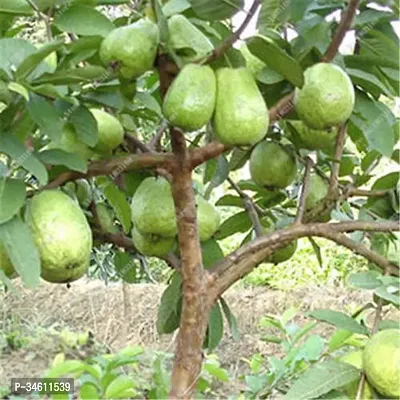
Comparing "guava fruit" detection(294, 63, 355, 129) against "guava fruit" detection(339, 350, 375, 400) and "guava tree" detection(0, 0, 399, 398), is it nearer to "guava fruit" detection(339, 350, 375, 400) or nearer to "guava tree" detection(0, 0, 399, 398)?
"guava tree" detection(0, 0, 399, 398)

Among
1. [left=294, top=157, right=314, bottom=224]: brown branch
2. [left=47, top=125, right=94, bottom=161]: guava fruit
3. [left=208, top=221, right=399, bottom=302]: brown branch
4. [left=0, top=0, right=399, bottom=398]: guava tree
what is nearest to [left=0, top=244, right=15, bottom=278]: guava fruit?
[left=0, top=0, right=399, bottom=398]: guava tree

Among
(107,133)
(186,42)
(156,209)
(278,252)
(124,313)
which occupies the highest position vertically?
(186,42)

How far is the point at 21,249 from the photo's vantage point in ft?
2.14

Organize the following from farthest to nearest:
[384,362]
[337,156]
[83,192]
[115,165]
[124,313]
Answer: [124,313] → [83,192] → [337,156] → [115,165] → [384,362]

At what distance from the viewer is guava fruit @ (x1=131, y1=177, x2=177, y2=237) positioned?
0.86 meters

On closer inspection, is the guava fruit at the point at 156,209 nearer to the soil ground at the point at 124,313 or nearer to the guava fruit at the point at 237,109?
the guava fruit at the point at 237,109

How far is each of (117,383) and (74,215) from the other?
1.59ft

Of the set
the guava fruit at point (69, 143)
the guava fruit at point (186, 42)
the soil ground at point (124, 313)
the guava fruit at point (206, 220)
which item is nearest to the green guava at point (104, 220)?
the guava fruit at point (206, 220)

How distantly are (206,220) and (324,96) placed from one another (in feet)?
0.91

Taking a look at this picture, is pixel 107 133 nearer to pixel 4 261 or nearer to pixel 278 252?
pixel 4 261

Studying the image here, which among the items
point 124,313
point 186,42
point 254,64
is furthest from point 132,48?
point 124,313

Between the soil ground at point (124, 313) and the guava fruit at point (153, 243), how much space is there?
3171mm

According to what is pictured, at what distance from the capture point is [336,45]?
29.2 inches

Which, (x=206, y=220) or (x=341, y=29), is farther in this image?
(x=206, y=220)
